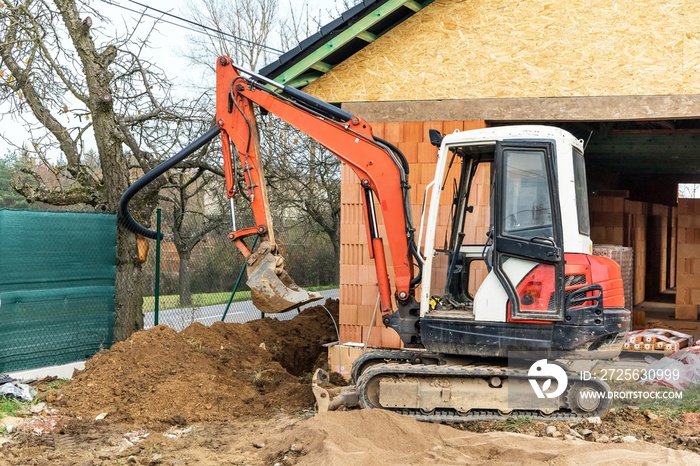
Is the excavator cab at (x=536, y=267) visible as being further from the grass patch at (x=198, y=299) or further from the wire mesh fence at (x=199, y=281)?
the grass patch at (x=198, y=299)

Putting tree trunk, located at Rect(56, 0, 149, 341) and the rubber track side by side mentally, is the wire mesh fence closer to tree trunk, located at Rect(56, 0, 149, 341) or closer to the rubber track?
tree trunk, located at Rect(56, 0, 149, 341)

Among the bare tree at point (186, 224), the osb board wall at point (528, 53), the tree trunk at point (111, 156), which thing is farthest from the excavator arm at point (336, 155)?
the bare tree at point (186, 224)

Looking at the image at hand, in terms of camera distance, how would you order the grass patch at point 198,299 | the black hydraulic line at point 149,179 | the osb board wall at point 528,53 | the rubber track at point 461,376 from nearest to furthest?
the rubber track at point 461,376 → the black hydraulic line at point 149,179 → the osb board wall at point 528,53 → the grass patch at point 198,299

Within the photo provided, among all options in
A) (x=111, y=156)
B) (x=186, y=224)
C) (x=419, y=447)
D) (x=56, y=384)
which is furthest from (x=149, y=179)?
(x=186, y=224)

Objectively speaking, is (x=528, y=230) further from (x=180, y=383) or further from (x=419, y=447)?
(x=180, y=383)

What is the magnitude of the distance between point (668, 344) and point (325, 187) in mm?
14872

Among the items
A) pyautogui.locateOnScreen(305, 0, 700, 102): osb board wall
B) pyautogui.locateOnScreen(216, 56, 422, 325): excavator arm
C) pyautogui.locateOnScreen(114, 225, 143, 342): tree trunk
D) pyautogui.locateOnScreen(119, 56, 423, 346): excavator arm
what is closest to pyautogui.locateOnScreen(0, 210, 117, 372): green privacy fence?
pyautogui.locateOnScreen(114, 225, 143, 342): tree trunk

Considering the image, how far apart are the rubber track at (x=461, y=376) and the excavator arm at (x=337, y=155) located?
0.71m

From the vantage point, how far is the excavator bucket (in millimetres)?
8469

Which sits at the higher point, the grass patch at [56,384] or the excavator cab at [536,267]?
the excavator cab at [536,267]

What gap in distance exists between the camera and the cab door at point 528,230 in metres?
7.39

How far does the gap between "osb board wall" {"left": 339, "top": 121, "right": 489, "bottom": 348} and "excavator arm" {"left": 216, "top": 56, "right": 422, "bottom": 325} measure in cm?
170

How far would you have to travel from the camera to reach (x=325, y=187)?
25172 millimetres

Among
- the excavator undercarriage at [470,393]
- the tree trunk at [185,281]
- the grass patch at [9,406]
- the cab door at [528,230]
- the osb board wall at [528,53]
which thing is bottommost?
the grass patch at [9,406]
